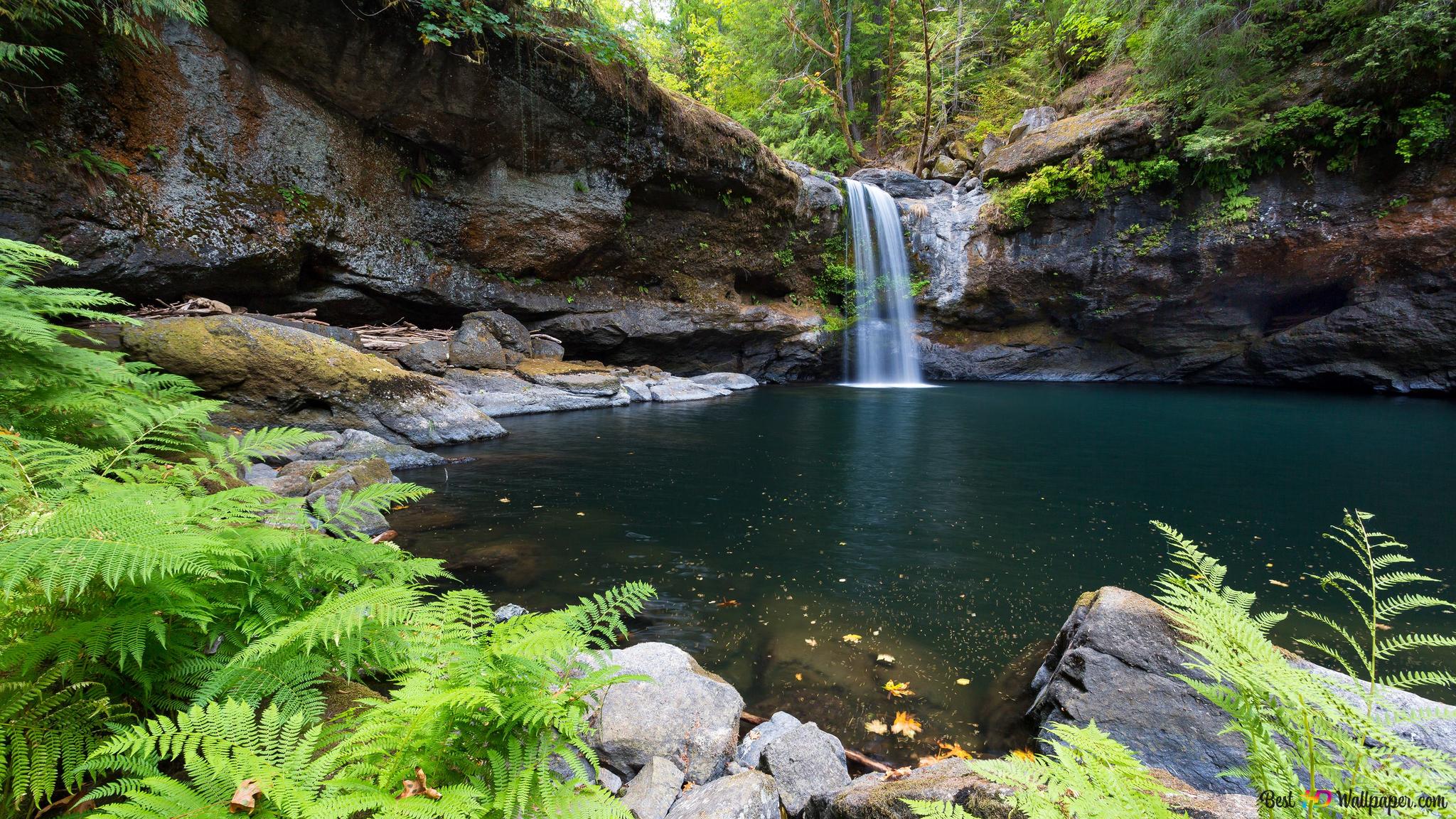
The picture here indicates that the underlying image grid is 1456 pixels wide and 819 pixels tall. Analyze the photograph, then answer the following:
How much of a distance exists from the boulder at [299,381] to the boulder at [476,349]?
3108mm

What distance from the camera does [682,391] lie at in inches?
584

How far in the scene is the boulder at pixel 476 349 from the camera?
12.1 metres

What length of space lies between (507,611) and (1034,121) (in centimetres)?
2288

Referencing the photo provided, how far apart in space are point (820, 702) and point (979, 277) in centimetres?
1885

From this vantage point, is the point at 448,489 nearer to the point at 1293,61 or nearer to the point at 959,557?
the point at 959,557

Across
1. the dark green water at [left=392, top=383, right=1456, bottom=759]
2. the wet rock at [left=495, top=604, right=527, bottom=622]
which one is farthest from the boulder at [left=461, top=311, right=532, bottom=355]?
the wet rock at [left=495, top=604, right=527, bottom=622]

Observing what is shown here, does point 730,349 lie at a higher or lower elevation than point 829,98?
lower

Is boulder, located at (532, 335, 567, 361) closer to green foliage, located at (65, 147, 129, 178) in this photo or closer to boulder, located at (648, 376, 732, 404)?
boulder, located at (648, 376, 732, 404)

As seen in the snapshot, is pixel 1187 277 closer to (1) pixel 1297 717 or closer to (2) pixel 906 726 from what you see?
(2) pixel 906 726

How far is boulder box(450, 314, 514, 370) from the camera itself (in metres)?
12.1

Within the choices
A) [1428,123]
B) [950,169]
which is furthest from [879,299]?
[1428,123]

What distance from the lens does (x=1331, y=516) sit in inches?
216

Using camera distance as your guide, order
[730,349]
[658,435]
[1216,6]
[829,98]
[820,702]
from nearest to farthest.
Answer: [820,702] → [658,435] → [1216,6] → [730,349] → [829,98]

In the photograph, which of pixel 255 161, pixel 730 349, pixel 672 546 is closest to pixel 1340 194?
pixel 730 349
